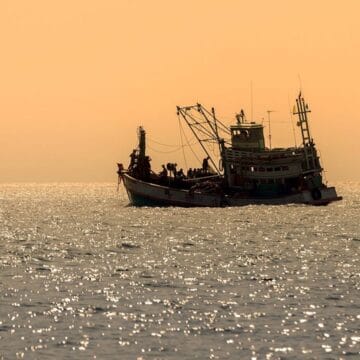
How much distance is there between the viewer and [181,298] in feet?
121

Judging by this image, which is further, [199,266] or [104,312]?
[199,266]

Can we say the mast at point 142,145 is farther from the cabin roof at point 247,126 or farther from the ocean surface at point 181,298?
the ocean surface at point 181,298

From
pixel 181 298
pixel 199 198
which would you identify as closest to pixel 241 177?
pixel 199 198

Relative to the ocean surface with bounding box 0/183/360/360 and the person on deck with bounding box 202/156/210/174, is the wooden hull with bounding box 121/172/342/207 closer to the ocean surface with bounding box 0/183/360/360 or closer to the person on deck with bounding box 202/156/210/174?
the person on deck with bounding box 202/156/210/174

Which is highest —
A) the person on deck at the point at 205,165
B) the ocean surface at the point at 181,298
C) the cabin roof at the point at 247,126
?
the cabin roof at the point at 247,126

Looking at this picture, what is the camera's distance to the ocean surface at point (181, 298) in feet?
91.0

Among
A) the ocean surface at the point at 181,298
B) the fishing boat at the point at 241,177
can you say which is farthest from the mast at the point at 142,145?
the ocean surface at the point at 181,298

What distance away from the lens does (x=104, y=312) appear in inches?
1320

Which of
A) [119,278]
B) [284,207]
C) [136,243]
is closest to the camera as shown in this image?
[119,278]

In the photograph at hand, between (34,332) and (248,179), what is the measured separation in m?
74.5

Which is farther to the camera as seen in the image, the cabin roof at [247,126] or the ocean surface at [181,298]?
the cabin roof at [247,126]

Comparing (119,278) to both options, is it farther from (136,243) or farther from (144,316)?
(136,243)

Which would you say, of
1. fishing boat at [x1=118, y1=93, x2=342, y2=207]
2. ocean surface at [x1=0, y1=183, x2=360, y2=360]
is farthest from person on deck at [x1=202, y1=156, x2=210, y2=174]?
ocean surface at [x1=0, y1=183, x2=360, y2=360]

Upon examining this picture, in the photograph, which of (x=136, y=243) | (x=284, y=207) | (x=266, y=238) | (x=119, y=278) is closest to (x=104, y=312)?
(x=119, y=278)
